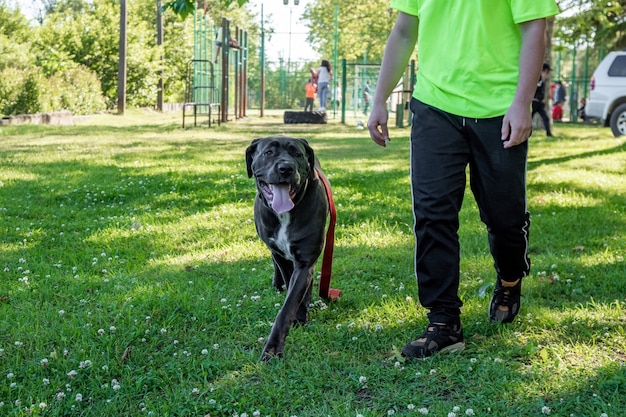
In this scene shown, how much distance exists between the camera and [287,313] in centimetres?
385

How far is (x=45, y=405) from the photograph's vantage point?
3.12m

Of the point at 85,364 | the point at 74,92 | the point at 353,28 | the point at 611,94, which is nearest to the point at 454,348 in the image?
the point at 85,364

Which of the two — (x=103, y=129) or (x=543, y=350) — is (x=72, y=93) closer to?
(x=103, y=129)

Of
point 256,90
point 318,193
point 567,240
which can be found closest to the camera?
point 318,193

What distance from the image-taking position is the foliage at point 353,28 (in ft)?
161

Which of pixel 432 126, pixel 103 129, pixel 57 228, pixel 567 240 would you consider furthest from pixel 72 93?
pixel 432 126

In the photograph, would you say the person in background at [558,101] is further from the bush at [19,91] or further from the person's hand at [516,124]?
the person's hand at [516,124]

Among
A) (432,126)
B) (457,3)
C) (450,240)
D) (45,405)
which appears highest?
(457,3)

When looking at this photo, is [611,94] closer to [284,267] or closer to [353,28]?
[284,267]

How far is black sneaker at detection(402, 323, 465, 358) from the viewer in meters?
3.68

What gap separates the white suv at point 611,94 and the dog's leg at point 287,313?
55.3 ft

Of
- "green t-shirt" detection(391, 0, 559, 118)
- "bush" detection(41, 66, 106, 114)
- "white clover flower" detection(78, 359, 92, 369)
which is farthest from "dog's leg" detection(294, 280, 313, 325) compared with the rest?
"bush" detection(41, 66, 106, 114)

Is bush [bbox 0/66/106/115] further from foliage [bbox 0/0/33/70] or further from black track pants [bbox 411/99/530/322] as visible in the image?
black track pants [bbox 411/99/530/322]

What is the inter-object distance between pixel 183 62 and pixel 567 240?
29.9 m
